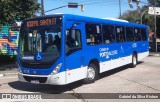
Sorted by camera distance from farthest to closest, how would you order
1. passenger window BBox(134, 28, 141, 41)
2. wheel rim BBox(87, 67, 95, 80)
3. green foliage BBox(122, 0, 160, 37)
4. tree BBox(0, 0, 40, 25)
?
green foliage BBox(122, 0, 160, 37) < tree BBox(0, 0, 40, 25) < passenger window BBox(134, 28, 141, 41) < wheel rim BBox(87, 67, 95, 80)

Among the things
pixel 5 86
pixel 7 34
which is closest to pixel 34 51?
pixel 5 86

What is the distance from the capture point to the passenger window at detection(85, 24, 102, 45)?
12.5m

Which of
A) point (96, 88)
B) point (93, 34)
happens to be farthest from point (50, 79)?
point (93, 34)

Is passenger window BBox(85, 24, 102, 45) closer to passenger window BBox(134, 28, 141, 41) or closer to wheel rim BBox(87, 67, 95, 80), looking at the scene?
wheel rim BBox(87, 67, 95, 80)

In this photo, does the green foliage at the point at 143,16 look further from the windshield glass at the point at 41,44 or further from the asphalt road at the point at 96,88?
the windshield glass at the point at 41,44

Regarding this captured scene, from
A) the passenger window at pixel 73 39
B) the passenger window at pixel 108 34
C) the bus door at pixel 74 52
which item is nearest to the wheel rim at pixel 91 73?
the bus door at pixel 74 52

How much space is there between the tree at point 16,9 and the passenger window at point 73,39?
8615mm

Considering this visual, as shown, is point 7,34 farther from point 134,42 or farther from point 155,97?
point 155,97

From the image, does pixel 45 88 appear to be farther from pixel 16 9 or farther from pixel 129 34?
pixel 16 9

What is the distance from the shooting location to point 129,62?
17703mm

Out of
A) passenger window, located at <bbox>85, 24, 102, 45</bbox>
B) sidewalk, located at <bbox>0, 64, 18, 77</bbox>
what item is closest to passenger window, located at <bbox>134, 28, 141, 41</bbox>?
passenger window, located at <bbox>85, 24, 102, 45</bbox>

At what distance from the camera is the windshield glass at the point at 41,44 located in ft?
35.1

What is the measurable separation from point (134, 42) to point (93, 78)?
645 cm

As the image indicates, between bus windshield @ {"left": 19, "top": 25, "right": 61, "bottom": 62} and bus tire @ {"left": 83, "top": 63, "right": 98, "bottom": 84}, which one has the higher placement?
bus windshield @ {"left": 19, "top": 25, "right": 61, "bottom": 62}
